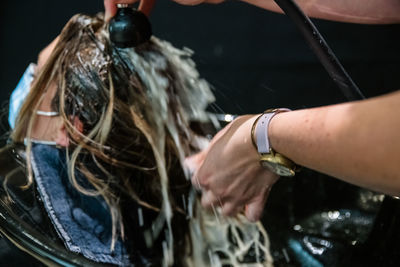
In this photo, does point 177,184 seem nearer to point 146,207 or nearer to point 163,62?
point 146,207

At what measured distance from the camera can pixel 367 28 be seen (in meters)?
0.77

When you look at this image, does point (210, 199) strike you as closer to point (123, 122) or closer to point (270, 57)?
point (123, 122)

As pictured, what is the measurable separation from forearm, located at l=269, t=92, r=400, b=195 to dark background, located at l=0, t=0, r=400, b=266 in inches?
10.8

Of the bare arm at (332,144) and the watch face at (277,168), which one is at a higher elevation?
the bare arm at (332,144)

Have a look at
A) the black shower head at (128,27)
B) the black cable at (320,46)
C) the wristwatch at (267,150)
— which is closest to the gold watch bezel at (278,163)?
the wristwatch at (267,150)

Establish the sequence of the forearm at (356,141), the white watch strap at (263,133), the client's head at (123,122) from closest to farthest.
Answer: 1. the forearm at (356,141)
2. the white watch strap at (263,133)
3. the client's head at (123,122)

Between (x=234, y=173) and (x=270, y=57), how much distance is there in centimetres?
44

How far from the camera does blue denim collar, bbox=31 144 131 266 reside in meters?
0.72

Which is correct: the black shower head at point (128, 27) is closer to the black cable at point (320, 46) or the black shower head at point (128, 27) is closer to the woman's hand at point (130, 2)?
the woman's hand at point (130, 2)

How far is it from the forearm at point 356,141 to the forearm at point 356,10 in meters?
0.20

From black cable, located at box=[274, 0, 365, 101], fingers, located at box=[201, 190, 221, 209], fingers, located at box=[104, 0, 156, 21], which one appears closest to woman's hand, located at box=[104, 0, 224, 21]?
fingers, located at box=[104, 0, 156, 21]

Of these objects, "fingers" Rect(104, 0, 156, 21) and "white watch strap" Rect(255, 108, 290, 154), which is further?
"fingers" Rect(104, 0, 156, 21)

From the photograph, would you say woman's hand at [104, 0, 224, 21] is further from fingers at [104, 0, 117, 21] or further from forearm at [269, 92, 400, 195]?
forearm at [269, 92, 400, 195]

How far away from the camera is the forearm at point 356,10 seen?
2.01 feet
